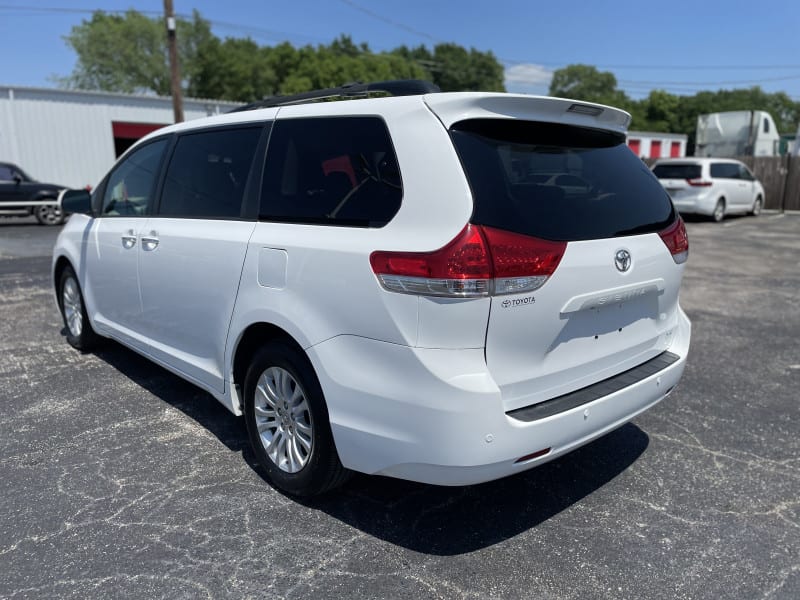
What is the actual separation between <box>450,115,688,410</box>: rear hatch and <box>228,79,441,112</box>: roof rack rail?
0.43m

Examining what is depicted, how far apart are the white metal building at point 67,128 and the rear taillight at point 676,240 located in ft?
77.7

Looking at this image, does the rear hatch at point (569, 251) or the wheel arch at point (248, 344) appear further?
the wheel arch at point (248, 344)

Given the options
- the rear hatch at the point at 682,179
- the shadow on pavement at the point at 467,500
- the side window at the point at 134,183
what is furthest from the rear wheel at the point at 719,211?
the side window at the point at 134,183

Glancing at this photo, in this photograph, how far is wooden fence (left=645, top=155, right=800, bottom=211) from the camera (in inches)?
848

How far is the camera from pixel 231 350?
10.3 ft

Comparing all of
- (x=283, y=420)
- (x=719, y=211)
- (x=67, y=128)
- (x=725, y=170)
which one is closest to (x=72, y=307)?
(x=283, y=420)

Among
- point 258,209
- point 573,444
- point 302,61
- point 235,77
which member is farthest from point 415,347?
point 302,61

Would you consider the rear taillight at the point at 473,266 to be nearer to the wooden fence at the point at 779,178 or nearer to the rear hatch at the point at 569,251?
the rear hatch at the point at 569,251

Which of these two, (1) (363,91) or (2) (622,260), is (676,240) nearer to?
(2) (622,260)

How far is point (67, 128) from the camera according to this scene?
22.6 meters

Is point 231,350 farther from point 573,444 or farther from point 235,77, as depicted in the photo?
point 235,77

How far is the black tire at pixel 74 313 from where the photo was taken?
5.04 m

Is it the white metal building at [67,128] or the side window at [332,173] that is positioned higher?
the white metal building at [67,128]

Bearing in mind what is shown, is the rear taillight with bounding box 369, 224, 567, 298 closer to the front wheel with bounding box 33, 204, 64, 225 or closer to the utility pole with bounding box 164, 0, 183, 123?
the front wheel with bounding box 33, 204, 64, 225
